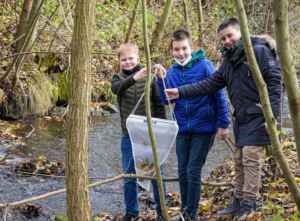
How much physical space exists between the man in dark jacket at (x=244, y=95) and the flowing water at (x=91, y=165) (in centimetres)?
132

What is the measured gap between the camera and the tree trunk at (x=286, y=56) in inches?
55.1

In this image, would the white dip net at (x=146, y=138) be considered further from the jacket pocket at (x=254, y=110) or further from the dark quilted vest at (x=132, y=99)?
the jacket pocket at (x=254, y=110)

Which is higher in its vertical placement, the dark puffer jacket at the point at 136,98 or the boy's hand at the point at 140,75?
the boy's hand at the point at 140,75

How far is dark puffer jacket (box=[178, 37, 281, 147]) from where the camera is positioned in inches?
98.5

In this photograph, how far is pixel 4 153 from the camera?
5.58 m

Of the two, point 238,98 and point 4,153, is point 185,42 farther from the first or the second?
point 4,153

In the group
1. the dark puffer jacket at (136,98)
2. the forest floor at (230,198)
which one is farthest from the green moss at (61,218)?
the dark puffer jacket at (136,98)

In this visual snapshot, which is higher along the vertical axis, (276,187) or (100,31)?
(100,31)

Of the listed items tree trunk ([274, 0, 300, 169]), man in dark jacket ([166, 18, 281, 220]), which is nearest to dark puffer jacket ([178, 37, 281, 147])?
man in dark jacket ([166, 18, 281, 220])

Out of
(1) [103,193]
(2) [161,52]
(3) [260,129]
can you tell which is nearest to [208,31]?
(2) [161,52]

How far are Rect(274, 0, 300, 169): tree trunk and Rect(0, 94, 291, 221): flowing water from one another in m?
2.10

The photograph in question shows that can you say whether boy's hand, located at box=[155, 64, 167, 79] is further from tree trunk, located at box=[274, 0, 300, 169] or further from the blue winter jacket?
tree trunk, located at box=[274, 0, 300, 169]

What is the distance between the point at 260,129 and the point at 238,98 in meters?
0.33

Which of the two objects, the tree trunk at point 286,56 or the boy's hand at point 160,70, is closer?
the tree trunk at point 286,56
